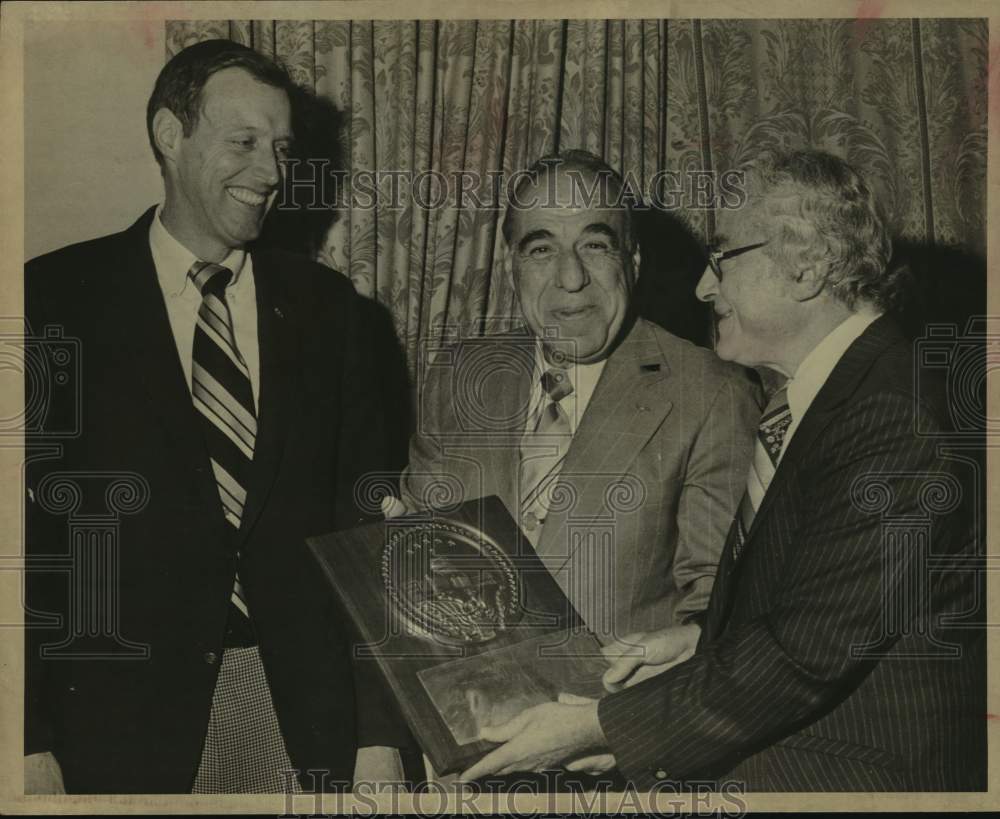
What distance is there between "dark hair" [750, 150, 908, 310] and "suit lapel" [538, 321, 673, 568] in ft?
1.41

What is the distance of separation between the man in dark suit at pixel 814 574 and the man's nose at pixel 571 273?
36 cm

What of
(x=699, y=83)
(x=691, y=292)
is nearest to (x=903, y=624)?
(x=691, y=292)

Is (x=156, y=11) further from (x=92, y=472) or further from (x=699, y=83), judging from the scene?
(x=699, y=83)

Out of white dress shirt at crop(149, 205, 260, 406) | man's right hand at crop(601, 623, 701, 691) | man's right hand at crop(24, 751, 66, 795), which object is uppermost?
white dress shirt at crop(149, 205, 260, 406)

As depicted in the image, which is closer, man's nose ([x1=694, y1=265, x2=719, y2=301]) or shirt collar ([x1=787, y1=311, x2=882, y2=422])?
shirt collar ([x1=787, y1=311, x2=882, y2=422])

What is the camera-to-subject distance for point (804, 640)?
290 cm

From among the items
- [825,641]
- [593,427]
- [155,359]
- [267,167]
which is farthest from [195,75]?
[825,641]

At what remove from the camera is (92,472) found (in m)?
3.07

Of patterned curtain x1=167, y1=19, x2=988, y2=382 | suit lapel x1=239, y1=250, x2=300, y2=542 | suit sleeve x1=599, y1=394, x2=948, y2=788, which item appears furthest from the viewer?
patterned curtain x1=167, y1=19, x2=988, y2=382

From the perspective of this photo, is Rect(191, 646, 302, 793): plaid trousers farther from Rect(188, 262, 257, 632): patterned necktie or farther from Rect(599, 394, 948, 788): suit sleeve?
Rect(599, 394, 948, 788): suit sleeve

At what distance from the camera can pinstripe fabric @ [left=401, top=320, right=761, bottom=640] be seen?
3.03m

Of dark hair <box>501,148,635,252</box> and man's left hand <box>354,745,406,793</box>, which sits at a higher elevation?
dark hair <box>501,148,635,252</box>

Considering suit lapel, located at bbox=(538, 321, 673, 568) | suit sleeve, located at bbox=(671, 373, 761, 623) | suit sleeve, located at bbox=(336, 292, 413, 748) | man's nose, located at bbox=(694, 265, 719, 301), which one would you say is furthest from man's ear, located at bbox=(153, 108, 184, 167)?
suit sleeve, located at bbox=(671, 373, 761, 623)

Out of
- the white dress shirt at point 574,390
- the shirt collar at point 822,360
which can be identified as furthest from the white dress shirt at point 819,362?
the white dress shirt at point 574,390
